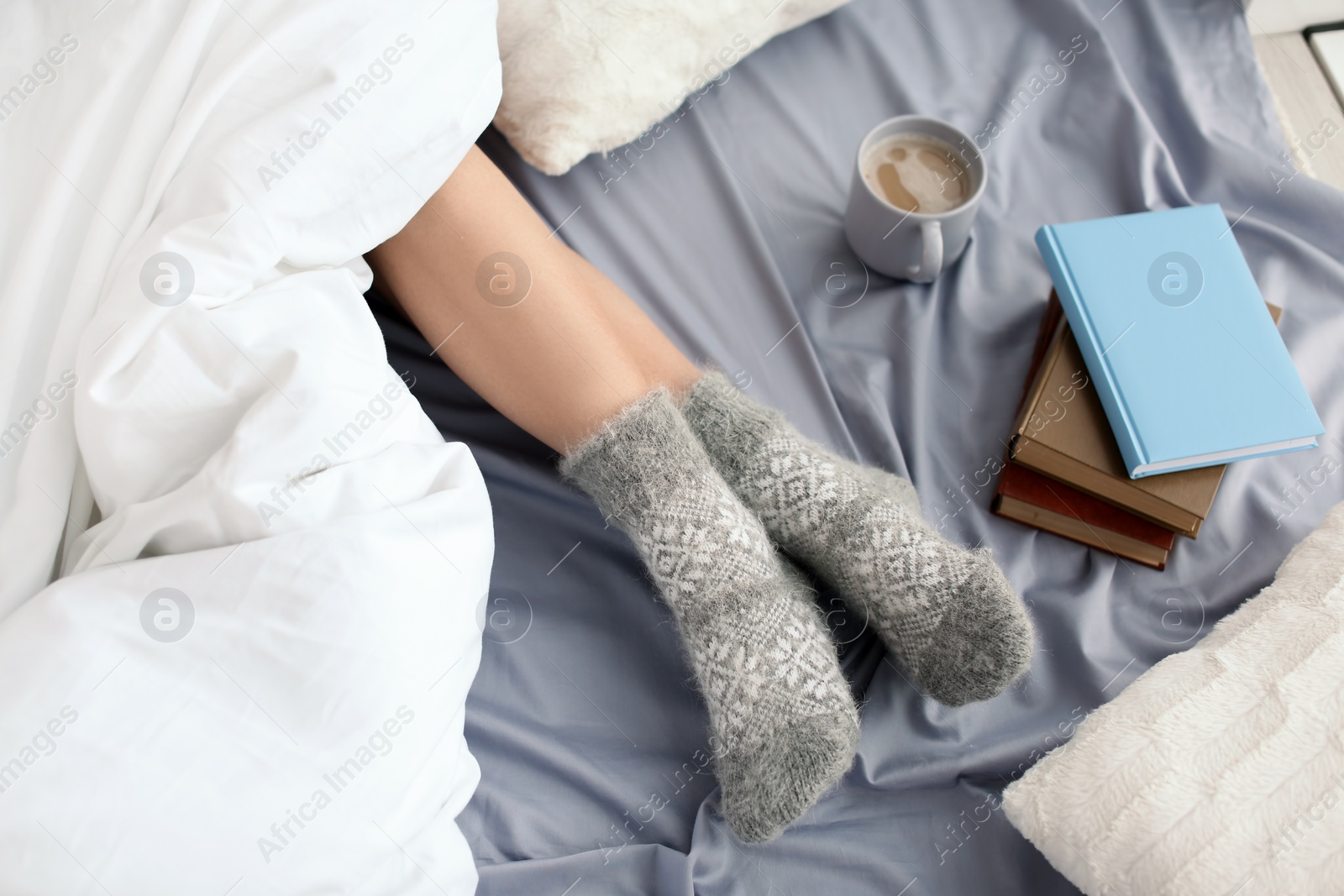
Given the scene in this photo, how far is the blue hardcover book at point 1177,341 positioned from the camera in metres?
0.67

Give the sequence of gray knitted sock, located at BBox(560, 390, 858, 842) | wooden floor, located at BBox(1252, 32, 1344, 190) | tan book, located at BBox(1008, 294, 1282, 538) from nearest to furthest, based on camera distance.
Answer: gray knitted sock, located at BBox(560, 390, 858, 842), tan book, located at BBox(1008, 294, 1282, 538), wooden floor, located at BBox(1252, 32, 1344, 190)

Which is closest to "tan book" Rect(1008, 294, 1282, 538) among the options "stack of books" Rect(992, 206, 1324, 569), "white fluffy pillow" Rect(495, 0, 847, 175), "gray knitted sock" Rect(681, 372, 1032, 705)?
"stack of books" Rect(992, 206, 1324, 569)

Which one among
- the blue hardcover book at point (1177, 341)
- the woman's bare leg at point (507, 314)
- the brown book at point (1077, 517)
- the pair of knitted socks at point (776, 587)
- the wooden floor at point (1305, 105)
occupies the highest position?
the woman's bare leg at point (507, 314)

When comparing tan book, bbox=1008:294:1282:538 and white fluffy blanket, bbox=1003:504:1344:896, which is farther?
tan book, bbox=1008:294:1282:538

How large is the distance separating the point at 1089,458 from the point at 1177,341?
0.39 feet

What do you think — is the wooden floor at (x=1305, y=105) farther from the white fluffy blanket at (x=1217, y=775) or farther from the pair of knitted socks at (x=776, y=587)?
the pair of knitted socks at (x=776, y=587)

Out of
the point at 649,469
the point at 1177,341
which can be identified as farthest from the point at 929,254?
the point at 649,469

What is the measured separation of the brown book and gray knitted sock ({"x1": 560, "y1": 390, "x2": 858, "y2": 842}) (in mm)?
215

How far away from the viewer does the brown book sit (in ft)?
2.33

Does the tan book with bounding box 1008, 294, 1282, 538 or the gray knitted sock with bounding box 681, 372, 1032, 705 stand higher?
the gray knitted sock with bounding box 681, 372, 1032, 705

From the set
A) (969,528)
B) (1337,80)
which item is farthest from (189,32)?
(1337,80)

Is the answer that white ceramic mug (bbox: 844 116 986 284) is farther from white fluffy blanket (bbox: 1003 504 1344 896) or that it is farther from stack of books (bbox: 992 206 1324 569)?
white fluffy blanket (bbox: 1003 504 1344 896)

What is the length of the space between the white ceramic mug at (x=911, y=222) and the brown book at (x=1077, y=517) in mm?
201

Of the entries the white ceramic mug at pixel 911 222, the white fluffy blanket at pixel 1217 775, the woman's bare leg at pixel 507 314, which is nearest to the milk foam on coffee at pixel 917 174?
the white ceramic mug at pixel 911 222
